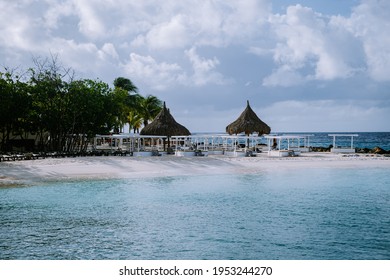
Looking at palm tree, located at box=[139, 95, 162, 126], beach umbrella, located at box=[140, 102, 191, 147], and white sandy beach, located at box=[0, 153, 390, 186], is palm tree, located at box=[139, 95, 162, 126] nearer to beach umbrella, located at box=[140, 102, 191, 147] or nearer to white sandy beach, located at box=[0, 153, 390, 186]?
beach umbrella, located at box=[140, 102, 191, 147]

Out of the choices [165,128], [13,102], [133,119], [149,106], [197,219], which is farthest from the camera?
[149,106]

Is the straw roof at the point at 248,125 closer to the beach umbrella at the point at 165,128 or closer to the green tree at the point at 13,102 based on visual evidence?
the beach umbrella at the point at 165,128

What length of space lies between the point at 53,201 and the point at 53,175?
3782 mm

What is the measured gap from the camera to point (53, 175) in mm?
13562

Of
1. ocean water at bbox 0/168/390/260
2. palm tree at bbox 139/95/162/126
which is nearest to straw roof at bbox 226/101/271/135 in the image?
ocean water at bbox 0/168/390/260

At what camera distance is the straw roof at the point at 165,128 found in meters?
23.1

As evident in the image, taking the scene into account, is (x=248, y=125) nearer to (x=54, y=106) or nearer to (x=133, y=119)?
(x=54, y=106)

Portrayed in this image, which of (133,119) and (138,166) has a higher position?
(133,119)

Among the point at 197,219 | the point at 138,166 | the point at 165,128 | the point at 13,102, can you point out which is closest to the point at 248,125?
the point at 165,128

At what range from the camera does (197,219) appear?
835cm

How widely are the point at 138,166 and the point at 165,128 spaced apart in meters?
7.11

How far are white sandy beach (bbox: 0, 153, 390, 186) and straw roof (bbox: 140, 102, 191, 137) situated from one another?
12.4 ft

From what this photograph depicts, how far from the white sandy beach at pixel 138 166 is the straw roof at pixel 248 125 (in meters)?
4.92
